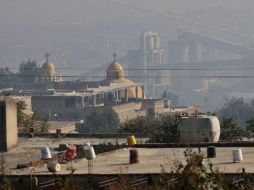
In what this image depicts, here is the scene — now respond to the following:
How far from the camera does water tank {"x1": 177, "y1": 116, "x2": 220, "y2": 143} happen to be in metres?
28.0

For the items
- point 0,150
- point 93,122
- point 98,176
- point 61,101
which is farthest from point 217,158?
point 61,101

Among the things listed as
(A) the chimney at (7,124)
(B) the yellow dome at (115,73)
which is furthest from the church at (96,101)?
(A) the chimney at (7,124)

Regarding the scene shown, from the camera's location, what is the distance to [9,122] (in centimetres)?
2677

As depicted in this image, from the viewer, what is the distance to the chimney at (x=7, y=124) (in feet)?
86.8

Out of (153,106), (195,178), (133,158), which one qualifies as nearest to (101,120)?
(153,106)

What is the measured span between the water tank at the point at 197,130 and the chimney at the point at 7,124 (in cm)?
369

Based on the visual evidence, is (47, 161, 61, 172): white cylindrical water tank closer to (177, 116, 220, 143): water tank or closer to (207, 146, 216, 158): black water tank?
(207, 146, 216, 158): black water tank

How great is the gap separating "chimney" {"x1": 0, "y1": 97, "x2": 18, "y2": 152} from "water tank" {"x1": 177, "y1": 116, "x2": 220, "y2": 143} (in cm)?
369

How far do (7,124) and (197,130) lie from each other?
13.8ft

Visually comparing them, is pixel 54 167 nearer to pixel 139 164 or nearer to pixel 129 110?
pixel 139 164

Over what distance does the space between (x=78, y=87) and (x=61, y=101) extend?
86.3ft

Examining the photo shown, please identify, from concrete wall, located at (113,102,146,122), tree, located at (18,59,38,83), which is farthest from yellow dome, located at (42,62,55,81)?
concrete wall, located at (113,102,146,122)

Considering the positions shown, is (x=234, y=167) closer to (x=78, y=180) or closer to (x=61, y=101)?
(x=78, y=180)

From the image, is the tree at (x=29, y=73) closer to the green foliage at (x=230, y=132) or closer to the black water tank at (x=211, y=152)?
the green foliage at (x=230, y=132)
